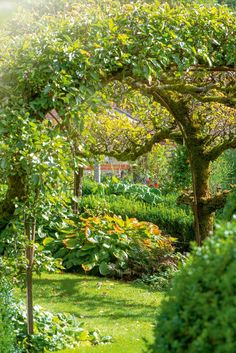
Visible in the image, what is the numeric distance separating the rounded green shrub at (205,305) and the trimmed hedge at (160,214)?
7197 mm

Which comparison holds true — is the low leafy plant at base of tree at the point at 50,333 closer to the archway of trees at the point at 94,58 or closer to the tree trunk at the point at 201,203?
the archway of trees at the point at 94,58

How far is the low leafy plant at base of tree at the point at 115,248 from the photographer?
871cm

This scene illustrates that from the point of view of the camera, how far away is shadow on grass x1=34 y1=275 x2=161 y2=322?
22.7 ft

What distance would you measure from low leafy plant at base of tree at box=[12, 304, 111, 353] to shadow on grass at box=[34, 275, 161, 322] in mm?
950

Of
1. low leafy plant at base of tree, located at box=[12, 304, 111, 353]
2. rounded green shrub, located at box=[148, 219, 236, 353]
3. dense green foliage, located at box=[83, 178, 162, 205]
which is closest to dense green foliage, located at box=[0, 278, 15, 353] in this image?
low leafy plant at base of tree, located at box=[12, 304, 111, 353]

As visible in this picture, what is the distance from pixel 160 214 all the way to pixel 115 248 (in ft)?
5.12

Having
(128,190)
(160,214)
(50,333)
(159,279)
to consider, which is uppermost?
(128,190)

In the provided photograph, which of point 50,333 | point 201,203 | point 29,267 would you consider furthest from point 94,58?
point 201,203

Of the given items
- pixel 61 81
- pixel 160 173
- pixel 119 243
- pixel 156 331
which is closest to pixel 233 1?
pixel 160 173

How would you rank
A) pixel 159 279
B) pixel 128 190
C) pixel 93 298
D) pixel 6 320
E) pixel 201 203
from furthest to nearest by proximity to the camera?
pixel 128 190, pixel 159 279, pixel 201 203, pixel 93 298, pixel 6 320

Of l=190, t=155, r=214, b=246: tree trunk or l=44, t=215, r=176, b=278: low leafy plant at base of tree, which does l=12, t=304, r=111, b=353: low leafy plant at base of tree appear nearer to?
l=190, t=155, r=214, b=246: tree trunk

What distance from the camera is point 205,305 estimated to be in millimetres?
1945

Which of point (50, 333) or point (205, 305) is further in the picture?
point (50, 333)

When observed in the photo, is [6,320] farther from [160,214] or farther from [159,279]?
[160,214]
